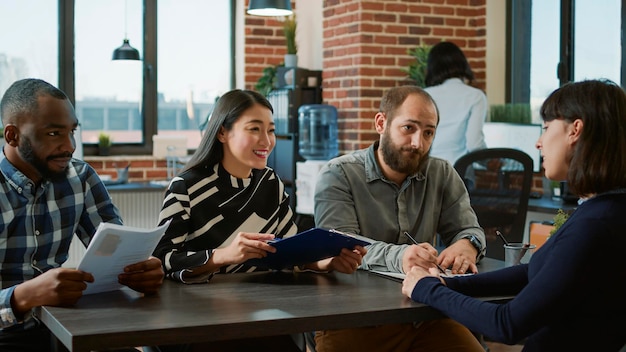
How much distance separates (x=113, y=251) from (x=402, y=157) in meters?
1.09

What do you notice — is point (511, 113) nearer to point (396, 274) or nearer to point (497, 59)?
point (497, 59)

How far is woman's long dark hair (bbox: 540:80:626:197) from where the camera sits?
1804 mm

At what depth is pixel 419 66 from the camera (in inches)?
231

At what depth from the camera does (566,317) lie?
5.90 feet

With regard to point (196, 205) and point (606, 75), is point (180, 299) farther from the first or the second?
point (606, 75)

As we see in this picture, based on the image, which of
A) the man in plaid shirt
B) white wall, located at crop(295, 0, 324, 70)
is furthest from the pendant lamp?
the man in plaid shirt

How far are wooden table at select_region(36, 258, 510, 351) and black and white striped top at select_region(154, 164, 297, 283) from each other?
18cm

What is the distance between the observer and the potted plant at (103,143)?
22.2 feet

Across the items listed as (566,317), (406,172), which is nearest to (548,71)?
(406,172)

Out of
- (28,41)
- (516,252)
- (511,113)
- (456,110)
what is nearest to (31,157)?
(516,252)

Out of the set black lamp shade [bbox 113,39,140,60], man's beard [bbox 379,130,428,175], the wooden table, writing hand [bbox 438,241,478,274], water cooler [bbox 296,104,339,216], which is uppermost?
black lamp shade [bbox 113,39,140,60]

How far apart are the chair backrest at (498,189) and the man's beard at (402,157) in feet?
3.69

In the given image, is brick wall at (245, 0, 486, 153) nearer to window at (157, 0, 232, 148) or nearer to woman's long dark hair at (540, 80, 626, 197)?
window at (157, 0, 232, 148)

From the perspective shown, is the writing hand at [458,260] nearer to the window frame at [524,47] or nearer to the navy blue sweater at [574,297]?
the navy blue sweater at [574,297]
